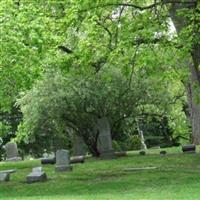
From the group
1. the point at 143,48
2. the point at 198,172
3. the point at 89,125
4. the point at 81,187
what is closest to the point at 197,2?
the point at 143,48

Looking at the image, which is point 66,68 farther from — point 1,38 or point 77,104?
point 77,104

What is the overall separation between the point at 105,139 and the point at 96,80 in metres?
2.78

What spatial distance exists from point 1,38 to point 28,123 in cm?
1241

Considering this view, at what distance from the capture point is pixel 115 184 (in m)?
14.2

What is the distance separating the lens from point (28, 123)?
83.4 ft

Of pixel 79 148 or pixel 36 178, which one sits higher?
pixel 79 148

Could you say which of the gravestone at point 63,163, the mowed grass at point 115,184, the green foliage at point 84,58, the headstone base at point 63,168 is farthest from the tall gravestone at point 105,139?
the headstone base at point 63,168

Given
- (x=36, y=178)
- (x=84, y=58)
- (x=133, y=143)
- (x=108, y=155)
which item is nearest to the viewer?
(x=36, y=178)

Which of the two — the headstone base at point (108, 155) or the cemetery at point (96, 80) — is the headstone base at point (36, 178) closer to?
the cemetery at point (96, 80)

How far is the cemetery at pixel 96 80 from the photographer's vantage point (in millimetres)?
13641

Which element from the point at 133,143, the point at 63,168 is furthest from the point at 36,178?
the point at 133,143

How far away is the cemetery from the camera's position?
44.8 ft

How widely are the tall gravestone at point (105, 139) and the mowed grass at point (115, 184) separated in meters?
4.77

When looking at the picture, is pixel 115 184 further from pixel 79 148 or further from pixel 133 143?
pixel 133 143
